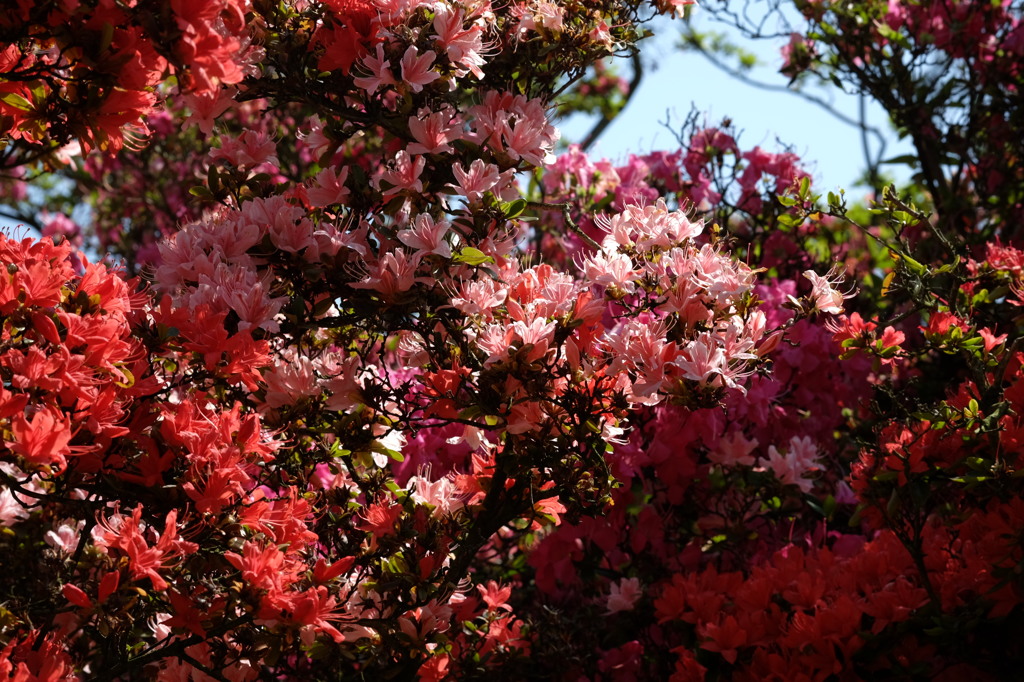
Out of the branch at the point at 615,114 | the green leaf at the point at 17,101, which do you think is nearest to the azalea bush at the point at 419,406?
the green leaf at the point at 17,101

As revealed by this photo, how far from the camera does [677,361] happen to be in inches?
75.7

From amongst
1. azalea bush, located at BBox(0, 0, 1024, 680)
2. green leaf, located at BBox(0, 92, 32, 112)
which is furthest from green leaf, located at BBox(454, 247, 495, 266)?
green leaf, located at BBox(0, 92, 32, 112)

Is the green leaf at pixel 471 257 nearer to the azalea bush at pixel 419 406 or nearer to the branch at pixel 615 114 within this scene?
the azalea bush at pixel 419 406

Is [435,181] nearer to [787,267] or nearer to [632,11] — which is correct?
[632,11]

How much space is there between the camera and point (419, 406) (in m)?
2.24

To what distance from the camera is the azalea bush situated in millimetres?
1772

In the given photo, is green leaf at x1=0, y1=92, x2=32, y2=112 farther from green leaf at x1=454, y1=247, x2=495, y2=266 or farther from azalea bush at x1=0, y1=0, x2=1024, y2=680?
green leaf at x1=454, y1=247, x2=495, y2=266

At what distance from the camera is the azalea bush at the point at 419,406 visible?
69.8 inches

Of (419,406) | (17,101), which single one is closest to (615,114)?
(419,406)

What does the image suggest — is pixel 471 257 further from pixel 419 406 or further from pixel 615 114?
pixel 615 114

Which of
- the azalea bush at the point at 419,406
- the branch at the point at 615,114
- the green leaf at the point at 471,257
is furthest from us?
the branch at the point at 615,114

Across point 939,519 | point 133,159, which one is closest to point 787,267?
point 939,519

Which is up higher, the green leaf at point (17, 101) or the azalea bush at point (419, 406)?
the green leaf at point (17, 101)

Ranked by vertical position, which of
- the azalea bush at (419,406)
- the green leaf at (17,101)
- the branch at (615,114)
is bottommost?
the azalea bush at (419,406)
